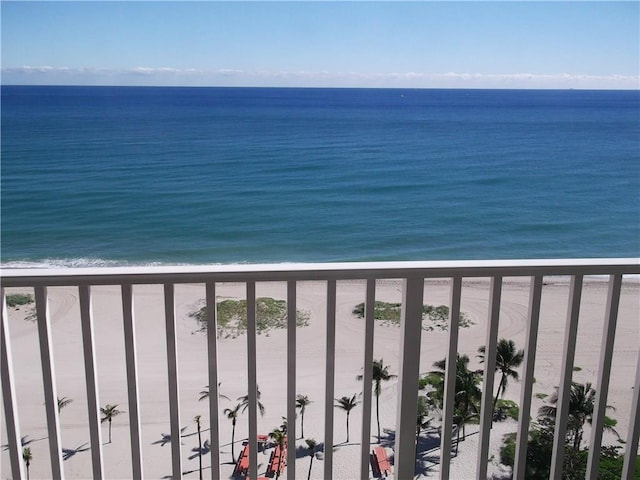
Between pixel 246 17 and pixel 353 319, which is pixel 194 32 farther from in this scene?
pixel 353 319

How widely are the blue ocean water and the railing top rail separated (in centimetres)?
1505

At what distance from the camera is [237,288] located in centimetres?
1222

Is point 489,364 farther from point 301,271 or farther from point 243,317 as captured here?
point 243,317

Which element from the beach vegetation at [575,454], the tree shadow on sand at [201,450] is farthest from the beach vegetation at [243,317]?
the beach vegetation at [575,454]

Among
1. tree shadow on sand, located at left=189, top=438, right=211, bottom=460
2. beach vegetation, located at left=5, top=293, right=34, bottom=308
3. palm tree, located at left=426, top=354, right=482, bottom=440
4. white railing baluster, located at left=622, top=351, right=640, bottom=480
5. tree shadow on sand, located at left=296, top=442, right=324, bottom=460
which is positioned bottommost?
tree shadow on sand, located at left=189, top=438, right=211, bottom=460

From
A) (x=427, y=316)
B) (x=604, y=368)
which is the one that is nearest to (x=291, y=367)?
(x=604, y=368)

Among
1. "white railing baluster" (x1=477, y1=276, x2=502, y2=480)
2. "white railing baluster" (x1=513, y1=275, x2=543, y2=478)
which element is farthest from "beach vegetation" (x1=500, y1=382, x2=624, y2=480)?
"white railing baluster" (x1=477, y1=276, x2=502, y2=480)

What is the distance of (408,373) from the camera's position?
1.58 m

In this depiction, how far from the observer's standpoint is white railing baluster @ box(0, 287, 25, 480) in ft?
4.70

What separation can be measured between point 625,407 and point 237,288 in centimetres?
747

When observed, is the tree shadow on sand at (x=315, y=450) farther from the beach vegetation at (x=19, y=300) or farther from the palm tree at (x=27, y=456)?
the beach vegetation at (x=19, y=300)

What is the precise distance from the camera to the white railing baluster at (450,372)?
4.97ft

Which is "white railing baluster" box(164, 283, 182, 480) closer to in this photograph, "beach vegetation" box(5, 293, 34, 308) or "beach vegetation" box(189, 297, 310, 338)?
"beach vegetation" box(5, 293, 34, 308)

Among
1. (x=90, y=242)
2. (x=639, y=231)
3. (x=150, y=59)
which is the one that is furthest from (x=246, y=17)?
(x=639, y=231)
